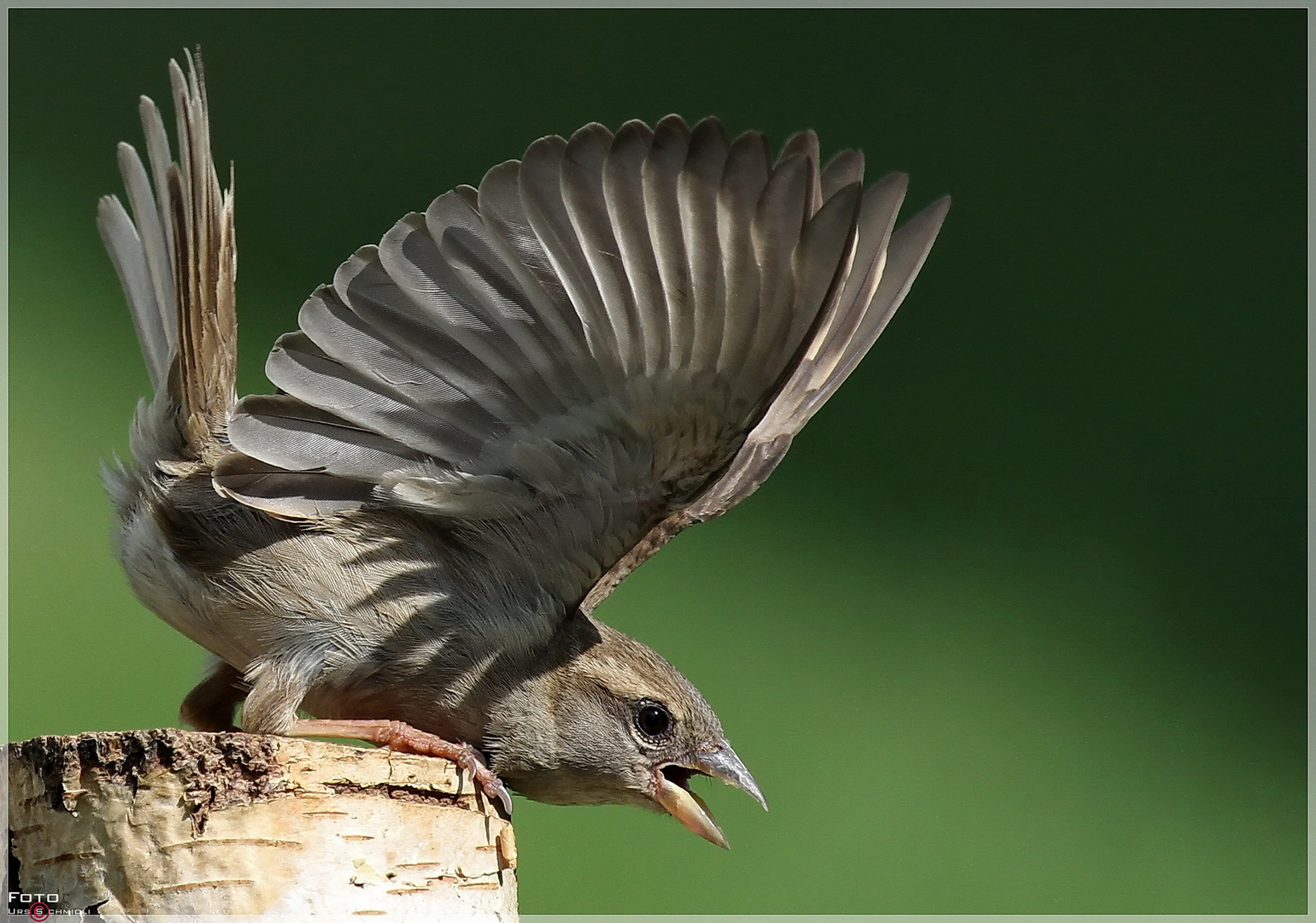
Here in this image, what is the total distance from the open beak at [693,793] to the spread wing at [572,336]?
1.29 ft

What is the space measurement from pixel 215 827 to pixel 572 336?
0.72 metres

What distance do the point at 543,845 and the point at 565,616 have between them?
1106 millimetres

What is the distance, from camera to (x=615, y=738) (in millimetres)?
1956

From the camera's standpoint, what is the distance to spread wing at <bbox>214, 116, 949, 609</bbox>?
5.64 feet

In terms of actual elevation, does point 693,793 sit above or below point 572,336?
below

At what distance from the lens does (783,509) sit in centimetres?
318

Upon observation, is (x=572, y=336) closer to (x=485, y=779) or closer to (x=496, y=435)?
(x=496, y=435)

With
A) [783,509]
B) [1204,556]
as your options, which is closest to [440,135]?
[783,509]

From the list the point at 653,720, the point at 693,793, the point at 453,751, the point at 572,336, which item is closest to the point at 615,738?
the point at 653,720

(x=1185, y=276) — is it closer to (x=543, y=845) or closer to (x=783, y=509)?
(x=783, y=509)

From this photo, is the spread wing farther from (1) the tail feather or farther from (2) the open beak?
(2) the open beak

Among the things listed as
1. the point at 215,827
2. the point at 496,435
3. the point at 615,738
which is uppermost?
the point at 496,435

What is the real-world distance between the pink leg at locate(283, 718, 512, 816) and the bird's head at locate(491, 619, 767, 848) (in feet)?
0.36

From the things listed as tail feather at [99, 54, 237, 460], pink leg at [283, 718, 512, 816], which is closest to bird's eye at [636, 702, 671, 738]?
pink leg at [283, 718, 512, 816]
